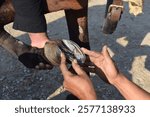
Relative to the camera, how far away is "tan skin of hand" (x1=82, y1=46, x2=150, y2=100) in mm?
2088

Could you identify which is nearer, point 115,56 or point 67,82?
point 67,82

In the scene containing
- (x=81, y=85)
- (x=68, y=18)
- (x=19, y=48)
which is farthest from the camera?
(x=68, y=18)

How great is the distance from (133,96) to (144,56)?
2060mm

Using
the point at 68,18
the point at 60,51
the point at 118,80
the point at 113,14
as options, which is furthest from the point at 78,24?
the point at 118,80

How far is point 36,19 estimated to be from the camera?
2574 millimetres

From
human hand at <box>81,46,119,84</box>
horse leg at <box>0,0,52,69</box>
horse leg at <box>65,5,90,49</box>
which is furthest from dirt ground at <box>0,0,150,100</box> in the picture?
human hand at <box>81,46,119,84</box>

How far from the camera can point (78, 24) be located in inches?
125

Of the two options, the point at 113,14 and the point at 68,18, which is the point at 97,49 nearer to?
the point at 68,18

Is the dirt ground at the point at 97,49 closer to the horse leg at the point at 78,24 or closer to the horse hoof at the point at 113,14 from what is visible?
the horse leg at the point at 78,24

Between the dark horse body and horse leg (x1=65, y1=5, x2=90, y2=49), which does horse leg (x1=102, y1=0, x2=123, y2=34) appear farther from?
horse leg (x1=65, y1=5, x2=90, y2=49)

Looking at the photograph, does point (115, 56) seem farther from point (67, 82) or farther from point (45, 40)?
point (67, 82)

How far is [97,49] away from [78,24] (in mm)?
1118

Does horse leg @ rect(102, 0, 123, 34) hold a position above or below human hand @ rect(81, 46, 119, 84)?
above

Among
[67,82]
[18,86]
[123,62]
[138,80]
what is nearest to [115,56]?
[123,62]
